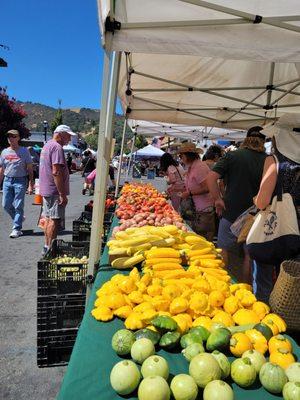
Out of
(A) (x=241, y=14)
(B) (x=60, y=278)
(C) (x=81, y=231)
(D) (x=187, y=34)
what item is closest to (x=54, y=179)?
(C) (x=81, y=231)

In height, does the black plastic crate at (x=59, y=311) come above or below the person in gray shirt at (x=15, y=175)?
below

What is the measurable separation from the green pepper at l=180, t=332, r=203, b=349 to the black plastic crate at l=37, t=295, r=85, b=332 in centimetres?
Result: 143

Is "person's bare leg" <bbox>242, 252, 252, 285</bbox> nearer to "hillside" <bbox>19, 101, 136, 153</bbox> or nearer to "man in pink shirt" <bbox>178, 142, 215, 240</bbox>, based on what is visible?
"man in pink shirt" <bbox>178, 142, 215, 240</bbox>

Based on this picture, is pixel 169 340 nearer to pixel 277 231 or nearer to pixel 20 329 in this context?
pixel 277 231

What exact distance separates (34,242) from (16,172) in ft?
4.78

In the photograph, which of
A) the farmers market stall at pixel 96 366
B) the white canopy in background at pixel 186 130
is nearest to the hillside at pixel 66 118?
the white canopy in background at pixel 186 130

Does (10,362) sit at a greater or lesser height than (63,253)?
lesser

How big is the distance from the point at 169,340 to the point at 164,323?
10 cm

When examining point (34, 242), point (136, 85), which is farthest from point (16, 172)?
point (136, 85)

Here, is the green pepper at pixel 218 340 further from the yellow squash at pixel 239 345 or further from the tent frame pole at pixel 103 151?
the tent frame pole at pixel 103 151

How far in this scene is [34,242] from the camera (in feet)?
23.6

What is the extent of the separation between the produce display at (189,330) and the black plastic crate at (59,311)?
19.2 inches

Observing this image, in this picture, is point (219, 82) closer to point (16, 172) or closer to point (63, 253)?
point (63, 253)

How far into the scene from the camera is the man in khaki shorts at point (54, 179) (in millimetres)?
5277
